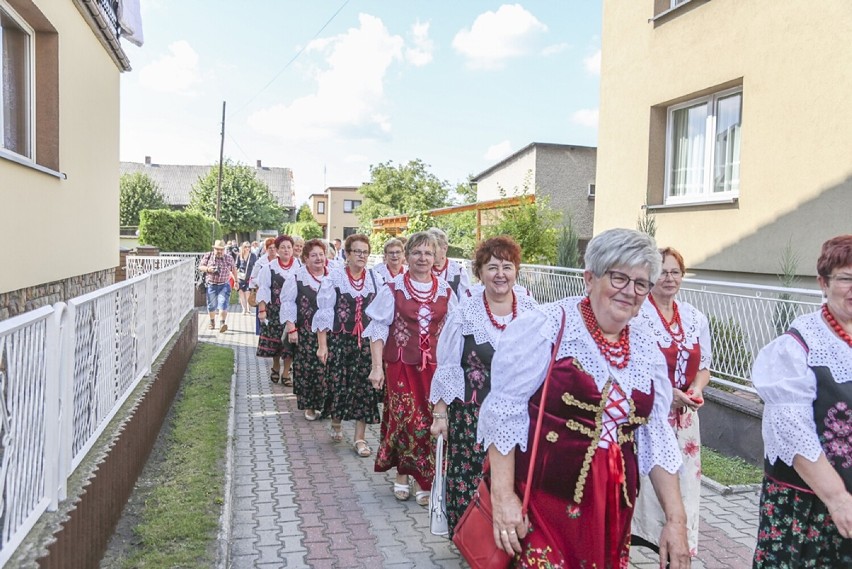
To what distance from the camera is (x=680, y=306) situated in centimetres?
455

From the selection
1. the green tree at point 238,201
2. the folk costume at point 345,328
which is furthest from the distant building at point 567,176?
the green tree at point 238,201

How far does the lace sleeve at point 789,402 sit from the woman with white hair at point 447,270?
3.11m

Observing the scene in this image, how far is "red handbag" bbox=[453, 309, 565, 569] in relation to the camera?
8.61 feet

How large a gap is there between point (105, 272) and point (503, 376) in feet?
30.8

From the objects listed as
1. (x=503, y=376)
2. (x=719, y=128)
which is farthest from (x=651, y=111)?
(x=503, y=376)

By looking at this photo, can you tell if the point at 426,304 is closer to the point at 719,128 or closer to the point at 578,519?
the point at 578,519

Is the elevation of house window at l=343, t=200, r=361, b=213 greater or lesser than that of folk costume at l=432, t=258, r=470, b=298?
greater

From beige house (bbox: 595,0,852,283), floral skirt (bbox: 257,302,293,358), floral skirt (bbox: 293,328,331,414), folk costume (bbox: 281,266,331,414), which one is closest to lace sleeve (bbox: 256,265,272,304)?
floral skirt (bbox: 257,302,293,358)

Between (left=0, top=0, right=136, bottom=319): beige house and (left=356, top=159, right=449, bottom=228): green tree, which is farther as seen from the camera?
(left=356, top=159, right=449, bottom=228): green tree

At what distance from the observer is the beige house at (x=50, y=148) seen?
640 centimetres

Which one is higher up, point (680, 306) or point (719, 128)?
point (719, 128)

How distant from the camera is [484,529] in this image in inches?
106

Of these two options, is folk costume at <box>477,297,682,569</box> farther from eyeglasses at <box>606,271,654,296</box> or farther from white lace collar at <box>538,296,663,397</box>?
eyeglasses at <box>606,271,654,296</box>

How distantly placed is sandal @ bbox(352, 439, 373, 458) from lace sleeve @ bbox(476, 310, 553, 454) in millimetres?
4407
